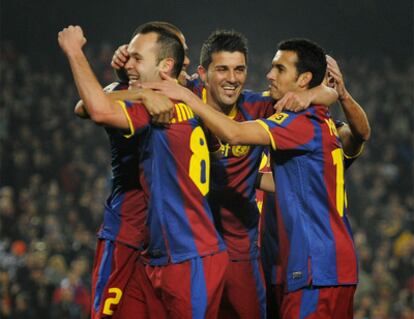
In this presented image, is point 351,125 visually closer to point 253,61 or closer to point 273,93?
point 273,93

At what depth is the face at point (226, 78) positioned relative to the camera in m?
5.09

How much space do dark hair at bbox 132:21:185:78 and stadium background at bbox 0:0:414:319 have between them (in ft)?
19.1

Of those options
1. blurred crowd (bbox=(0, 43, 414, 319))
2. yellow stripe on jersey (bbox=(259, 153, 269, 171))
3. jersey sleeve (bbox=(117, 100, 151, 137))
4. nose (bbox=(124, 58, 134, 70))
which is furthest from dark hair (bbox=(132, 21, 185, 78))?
blurred crowd (bbox=(0, 43, 414, 319))

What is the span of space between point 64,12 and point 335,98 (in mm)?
12506

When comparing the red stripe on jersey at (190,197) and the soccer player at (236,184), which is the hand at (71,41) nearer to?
the red stripe on jersey at (190,197)

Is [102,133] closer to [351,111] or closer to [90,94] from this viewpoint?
[351,111]

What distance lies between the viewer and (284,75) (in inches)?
186

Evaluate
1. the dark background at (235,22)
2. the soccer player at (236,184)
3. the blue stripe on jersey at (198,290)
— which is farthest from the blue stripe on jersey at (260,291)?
the dark background at (235,22)

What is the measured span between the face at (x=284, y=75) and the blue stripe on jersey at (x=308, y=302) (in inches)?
44.6

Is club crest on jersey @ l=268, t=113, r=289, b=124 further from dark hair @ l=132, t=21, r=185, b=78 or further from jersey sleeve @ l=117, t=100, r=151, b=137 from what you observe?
jersey sleeve @ l=117, t=100, r=151, b=137

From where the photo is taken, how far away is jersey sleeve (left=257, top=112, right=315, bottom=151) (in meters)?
4.41

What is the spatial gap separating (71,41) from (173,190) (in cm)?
89

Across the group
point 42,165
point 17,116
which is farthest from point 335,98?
point 17,116

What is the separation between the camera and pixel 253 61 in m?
16.2
